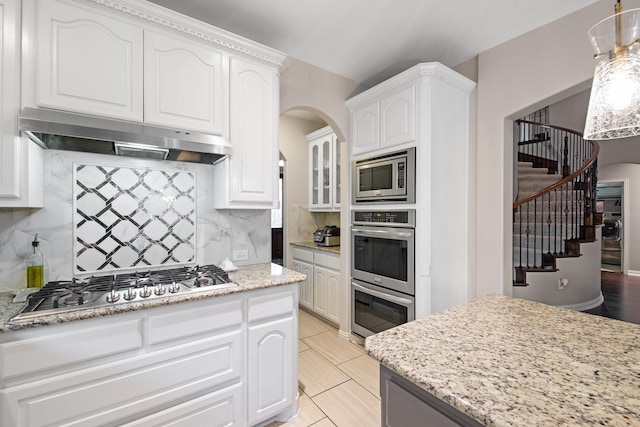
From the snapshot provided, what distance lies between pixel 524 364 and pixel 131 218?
216 cm

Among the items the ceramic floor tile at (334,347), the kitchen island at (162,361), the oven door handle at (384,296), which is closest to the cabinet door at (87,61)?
the kitchen island at (162,361)

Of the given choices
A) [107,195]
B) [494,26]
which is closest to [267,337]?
[107,195]

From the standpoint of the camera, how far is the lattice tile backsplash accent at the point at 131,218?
1727 millimetres

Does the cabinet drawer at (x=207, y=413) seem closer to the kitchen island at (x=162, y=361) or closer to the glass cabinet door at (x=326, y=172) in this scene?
the kitchen island at (x=162, y=361)

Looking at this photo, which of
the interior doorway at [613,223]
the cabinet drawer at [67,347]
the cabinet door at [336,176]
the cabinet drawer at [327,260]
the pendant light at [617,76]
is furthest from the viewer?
the interior doorway at [613,223]

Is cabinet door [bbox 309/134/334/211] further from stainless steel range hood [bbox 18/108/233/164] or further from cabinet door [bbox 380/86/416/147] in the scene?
stainless steel range hood [bbox 18/108/233/164]

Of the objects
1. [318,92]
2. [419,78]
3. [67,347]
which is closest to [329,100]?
[318,92]

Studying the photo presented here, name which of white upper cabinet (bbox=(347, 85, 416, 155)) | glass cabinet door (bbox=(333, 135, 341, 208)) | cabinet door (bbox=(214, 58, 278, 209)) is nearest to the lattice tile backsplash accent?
cabinet door (bbox=(214, 58, 278, 209))

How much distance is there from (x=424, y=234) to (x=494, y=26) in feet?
5.58

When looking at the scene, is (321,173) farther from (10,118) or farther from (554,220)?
(554,220)

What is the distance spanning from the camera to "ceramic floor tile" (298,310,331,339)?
10.5ft

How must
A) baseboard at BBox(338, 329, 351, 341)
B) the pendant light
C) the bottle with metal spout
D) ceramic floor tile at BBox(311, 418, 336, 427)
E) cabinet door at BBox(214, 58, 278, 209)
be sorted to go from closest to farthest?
the pendant light, the bottle with metal spout, ceramic floor tile at BBox(311, 418, 336, 427), cabinet door at BBox(214, 58, 278, 209), baseboard at BBox(338, 329, 351, 341)

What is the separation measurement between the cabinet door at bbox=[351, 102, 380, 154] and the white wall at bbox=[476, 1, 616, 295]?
910 mm

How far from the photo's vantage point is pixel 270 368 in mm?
1744
